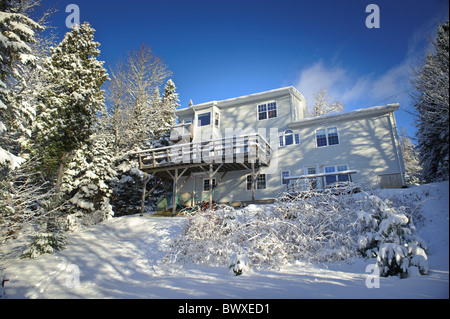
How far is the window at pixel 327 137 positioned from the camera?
56.4 ft

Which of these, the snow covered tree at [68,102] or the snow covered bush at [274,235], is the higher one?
the snow covered tree at [68,102]

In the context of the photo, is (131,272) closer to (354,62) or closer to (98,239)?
(98,239)

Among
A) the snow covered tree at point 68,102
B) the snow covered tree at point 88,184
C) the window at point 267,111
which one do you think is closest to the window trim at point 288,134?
the window at point 267,111

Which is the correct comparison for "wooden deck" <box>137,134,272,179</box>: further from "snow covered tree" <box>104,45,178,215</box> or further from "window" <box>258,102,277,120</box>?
"snow covered tree" <box>104,45,178,215</box>

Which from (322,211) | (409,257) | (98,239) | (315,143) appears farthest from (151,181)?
(409,257)

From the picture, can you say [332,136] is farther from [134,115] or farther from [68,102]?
[68,102]

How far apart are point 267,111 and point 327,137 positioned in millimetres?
5245

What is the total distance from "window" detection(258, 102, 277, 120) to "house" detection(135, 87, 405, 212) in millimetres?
81

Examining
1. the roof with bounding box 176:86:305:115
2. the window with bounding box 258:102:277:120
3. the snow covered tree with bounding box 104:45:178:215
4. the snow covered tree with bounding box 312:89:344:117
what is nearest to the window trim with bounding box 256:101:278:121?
the window with bounding box 258:102:277:120

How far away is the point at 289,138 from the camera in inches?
736

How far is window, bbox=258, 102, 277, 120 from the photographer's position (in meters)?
20.1

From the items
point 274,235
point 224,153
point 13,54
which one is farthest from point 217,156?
point 13,54

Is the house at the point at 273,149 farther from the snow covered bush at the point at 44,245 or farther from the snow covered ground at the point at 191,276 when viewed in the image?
the snow covered bush at the point at 44,245

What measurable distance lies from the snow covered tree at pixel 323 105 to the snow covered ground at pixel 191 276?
21685mm
